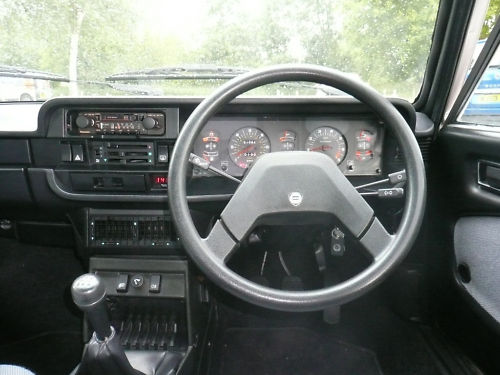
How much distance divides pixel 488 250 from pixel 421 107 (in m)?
0.83

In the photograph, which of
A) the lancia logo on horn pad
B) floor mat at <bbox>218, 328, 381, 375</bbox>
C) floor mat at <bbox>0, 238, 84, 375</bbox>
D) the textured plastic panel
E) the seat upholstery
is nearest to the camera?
the seat upholstery

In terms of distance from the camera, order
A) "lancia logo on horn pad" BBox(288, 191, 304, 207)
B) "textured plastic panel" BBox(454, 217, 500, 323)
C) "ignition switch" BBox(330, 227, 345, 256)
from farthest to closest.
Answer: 1. "ignition switch" BBox(330, 227, 345, 256)
2. "textured plastic panel" BBox(454, 217, 500, 323)
3. "lancia logo on horn pad" BBox(288, 191, 304, 207)

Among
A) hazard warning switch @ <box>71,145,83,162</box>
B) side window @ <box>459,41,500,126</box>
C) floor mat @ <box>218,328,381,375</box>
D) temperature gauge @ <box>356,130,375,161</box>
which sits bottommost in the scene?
floor mat @ <box>218,328,381,375</box>

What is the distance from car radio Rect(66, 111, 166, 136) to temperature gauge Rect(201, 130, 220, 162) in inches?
7.1

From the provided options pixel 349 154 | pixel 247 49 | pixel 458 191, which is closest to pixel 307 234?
pixel 349 154

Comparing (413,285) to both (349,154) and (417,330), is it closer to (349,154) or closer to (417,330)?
(417,330)

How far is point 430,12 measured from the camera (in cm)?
207

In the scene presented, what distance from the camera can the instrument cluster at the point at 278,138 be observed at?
6.05ft

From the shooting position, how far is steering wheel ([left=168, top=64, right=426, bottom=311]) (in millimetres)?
1229

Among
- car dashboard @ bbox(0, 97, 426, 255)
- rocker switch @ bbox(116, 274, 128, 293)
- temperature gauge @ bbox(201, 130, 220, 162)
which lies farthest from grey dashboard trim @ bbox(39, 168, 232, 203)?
rocker switch @ bbox(116, 274, 128, 293)

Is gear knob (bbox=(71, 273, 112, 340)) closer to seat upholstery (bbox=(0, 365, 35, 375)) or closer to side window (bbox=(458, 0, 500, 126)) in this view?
seat upholstery (bbox=(0, 365, 35, 375))

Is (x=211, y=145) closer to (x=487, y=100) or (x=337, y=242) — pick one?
(x=337, y=242)

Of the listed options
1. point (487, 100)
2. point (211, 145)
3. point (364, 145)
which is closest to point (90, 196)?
point (211, 145)

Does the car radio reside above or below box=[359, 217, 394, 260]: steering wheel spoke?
above
